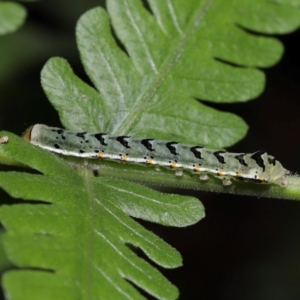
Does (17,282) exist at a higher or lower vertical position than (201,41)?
lower

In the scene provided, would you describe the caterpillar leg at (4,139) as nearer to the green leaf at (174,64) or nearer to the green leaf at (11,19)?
the green leaf at (11,19)

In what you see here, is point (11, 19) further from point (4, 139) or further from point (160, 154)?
point (160, 154)

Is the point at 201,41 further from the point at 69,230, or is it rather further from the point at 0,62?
the point at 0,62

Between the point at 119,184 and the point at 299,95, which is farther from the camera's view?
the point at 299,95

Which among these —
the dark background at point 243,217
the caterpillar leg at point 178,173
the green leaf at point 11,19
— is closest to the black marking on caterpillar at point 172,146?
the caterpillar leg at point 178,173

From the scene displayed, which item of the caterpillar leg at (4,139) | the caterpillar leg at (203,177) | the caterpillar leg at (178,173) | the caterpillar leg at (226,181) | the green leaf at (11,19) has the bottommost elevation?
the caterpillar leg at (226,181)

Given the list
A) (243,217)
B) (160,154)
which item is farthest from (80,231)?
(243,217)

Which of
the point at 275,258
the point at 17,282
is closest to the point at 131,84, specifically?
the point at 17,282

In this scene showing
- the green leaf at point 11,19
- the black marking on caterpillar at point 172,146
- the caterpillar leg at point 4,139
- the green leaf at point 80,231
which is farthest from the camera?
the black marking on caterpillar at point 172,146
